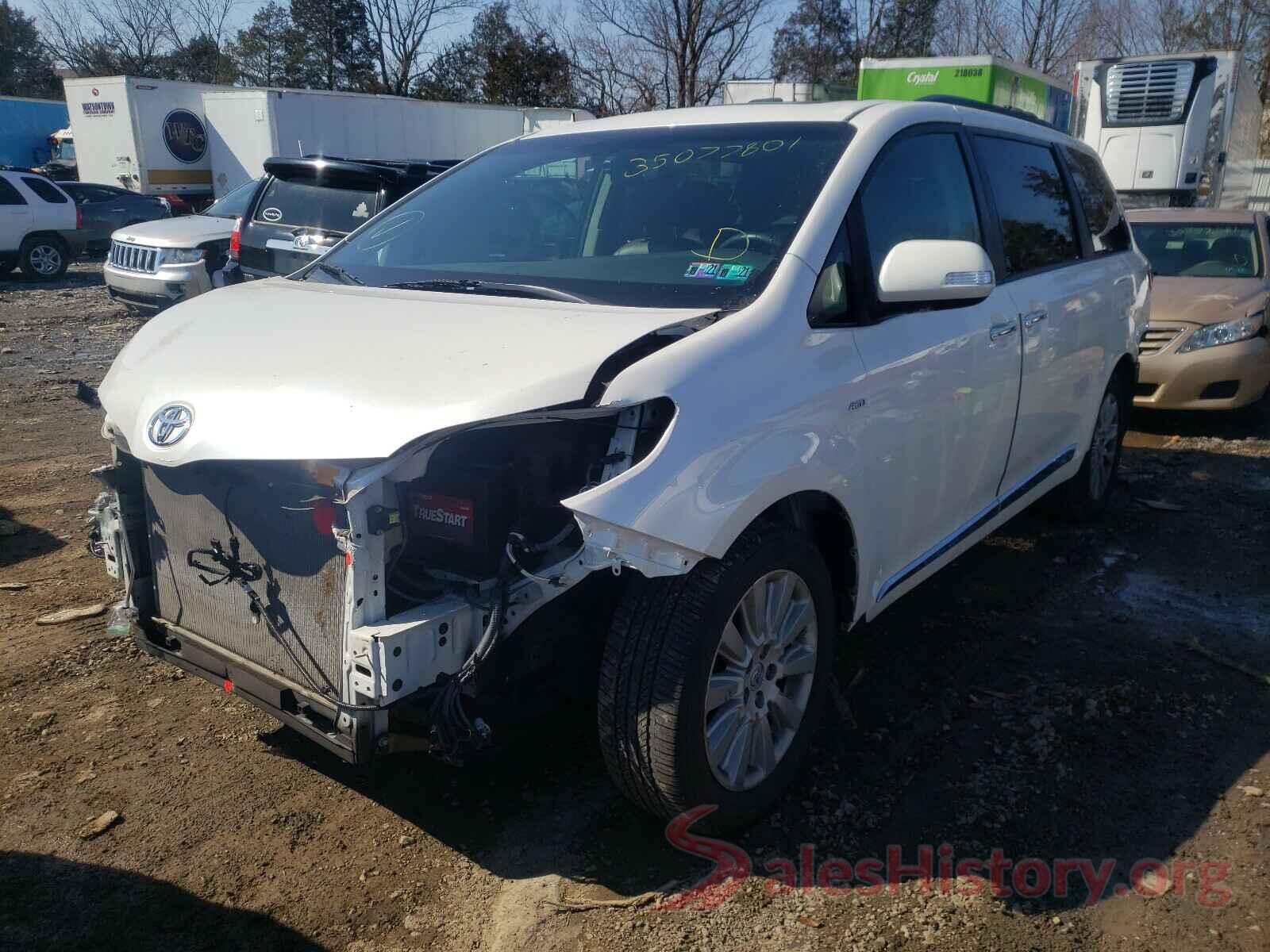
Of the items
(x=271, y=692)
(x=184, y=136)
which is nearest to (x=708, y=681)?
(x=271, y=692)

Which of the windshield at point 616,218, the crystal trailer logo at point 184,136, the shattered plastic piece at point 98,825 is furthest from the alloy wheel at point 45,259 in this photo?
the shattered plastic piece at point 98,825

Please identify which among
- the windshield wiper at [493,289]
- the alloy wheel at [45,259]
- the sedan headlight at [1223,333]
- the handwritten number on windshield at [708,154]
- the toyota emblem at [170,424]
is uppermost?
the handwritten number on windshield at [708,154]

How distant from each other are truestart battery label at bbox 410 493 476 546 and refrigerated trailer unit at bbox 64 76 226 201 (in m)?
21.5

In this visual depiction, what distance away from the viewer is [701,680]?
2613 mm

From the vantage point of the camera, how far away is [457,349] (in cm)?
265

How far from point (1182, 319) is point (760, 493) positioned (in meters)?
6.67

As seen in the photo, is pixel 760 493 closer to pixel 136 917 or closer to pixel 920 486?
pixel 920 486

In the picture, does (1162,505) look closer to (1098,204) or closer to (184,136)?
(1098,204)

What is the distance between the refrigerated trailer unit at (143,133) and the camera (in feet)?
69.9

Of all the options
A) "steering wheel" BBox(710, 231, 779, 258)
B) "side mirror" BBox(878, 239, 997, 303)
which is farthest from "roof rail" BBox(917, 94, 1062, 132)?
"steering wheel" BBox(710, 231, 779, 258)

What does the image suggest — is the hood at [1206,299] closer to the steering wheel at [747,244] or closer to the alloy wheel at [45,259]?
the steering wheel at [747,244]

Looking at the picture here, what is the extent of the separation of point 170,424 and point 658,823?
174 centimetres

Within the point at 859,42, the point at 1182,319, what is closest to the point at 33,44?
the point at 859,42

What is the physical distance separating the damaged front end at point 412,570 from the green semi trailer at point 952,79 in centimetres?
1301
